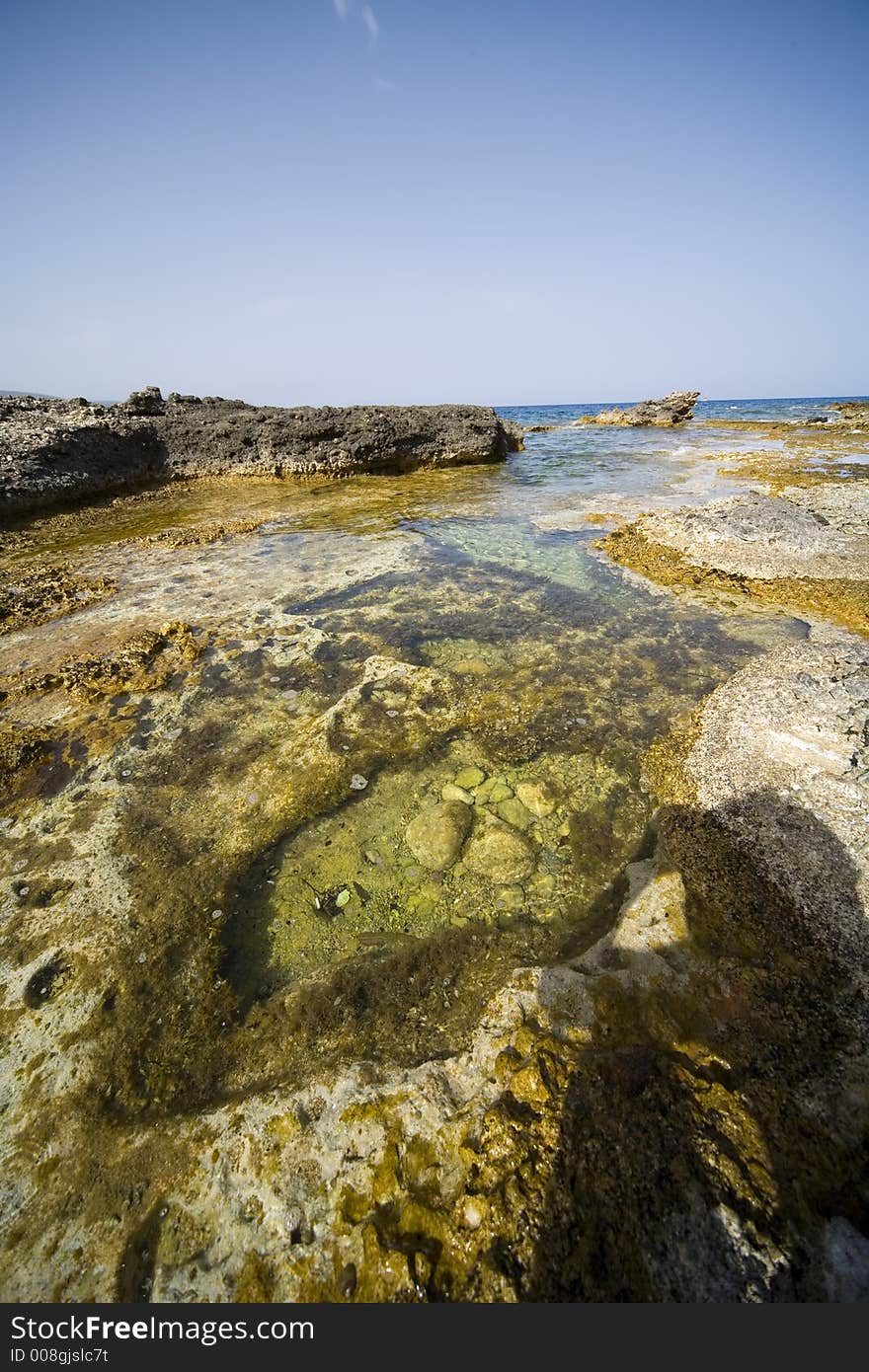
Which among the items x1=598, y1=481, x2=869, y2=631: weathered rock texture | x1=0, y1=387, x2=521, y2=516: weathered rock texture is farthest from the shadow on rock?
x1=0, y1=387, x2=521, y2=516: weathered rock texture

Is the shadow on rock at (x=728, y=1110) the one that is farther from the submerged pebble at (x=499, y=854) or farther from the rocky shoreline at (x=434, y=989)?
the submerged pebble at (x=499, y=854)

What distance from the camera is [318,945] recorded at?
8.41ft

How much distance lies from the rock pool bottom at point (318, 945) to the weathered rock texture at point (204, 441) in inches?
332

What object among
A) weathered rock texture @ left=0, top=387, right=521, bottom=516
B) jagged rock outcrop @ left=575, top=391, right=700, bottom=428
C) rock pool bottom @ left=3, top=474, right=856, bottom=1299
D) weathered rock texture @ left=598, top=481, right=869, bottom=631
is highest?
jagged rock outcrop @ left=575, top=391, right=700, bottom=428

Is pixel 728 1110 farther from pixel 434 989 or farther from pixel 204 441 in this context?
pixel 204 441

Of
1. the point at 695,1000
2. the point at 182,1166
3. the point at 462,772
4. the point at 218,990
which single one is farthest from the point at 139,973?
the point at 695,1000

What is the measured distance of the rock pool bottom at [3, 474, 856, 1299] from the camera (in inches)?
63.1

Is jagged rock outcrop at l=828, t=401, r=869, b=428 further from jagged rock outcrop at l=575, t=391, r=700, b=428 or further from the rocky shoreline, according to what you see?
the rocky shoreline

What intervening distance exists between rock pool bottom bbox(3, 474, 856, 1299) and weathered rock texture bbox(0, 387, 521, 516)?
844 centimetres

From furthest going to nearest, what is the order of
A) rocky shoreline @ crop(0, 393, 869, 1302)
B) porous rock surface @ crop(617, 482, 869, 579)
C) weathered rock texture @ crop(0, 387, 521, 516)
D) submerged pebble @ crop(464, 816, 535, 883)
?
weathered rock texture @ crop(0, 387, 521, 516) → porous rock surface @ crop(617, 482, 869, 579) → submerged pebble @ crop(464, 816, 535, 883) → rocky shoreline @ crop(0, 393, 869, 1302)

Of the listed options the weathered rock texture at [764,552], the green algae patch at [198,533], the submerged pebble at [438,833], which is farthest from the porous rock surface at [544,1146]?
the green algae patch at [198,533]

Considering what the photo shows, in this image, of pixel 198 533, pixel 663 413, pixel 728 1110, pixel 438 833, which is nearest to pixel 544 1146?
pixel 728 1110

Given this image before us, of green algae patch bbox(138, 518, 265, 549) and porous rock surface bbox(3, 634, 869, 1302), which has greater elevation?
green algae patch bbox(138, 518, 265, 549)

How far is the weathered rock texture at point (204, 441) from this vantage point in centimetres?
1112
